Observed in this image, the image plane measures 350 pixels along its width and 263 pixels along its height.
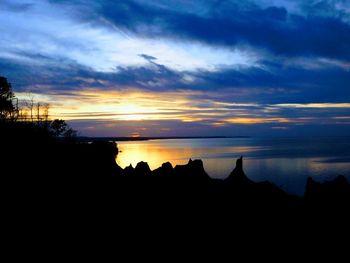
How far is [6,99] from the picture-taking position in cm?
5816

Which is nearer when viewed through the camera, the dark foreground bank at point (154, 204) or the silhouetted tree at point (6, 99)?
the dark foreground bank at point (154, 204)

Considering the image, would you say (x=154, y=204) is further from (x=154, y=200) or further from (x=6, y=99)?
(x=6, y=99)

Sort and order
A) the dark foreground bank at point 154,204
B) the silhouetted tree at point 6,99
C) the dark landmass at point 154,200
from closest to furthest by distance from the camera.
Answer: the dark foreground bank at point 154,204
the dark landmass at point 154,200
the silhouetted tree at point 6,99

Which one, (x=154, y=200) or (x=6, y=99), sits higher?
(x=6, y=99)

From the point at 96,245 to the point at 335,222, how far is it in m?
13.3

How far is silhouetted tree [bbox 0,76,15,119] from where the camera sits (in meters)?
55.2

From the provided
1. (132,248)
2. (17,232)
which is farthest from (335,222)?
(17,232)

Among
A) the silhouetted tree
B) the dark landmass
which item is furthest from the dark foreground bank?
the silhouetted tree

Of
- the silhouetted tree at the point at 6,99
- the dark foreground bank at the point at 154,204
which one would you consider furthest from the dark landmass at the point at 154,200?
the silhouetted tree at the point at 6,99

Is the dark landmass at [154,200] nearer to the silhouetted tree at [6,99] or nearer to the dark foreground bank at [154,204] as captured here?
the dark foreground bank at [154,204]

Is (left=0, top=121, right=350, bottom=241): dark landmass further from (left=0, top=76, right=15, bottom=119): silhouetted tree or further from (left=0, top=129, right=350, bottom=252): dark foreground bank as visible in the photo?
(left=0, top=76, right=15, bottom=119): silhouetted tree

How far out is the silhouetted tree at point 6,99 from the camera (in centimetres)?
5522

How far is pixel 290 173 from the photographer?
323 feet

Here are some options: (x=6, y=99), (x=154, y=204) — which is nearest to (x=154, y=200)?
(x=154, y=204)
